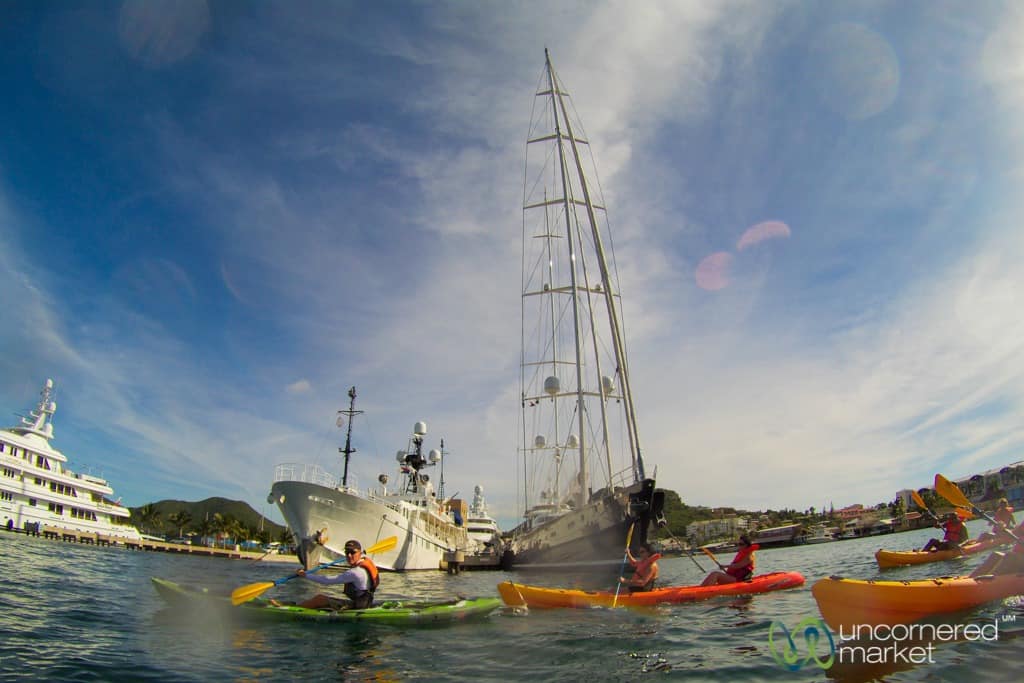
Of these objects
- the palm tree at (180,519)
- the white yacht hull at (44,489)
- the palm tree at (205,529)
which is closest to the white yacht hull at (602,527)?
→ the white yacht hull at (44,489)

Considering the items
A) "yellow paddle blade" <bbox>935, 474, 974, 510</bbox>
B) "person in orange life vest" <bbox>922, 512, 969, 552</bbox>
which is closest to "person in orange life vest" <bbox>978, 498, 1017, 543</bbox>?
"yellow paddle blade" <bbox>935, 474, 974, 510</bbox>

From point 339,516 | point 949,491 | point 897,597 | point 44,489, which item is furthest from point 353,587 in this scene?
Answer: point 44,489

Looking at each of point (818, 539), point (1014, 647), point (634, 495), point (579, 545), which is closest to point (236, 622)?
point (1014, 647)

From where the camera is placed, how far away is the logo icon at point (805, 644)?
7.84 metres

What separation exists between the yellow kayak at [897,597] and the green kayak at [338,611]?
7.78 m

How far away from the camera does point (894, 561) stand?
2009 centimetres

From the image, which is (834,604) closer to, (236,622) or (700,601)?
(700,601)

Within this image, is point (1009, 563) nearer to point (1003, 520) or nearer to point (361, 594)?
point (1003, 520)

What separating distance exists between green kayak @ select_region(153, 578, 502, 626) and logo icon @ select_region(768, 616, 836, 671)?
6571 mm

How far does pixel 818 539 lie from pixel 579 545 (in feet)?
279

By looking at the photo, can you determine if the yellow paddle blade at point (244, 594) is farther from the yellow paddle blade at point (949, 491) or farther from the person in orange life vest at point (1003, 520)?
the person in orange life vest at point (1003, 520)

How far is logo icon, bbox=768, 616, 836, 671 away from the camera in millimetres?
7840

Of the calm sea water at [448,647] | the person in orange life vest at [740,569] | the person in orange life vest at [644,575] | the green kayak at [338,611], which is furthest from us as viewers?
the person in orange life vest at [740,569]

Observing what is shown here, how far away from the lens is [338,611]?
11312 mm
